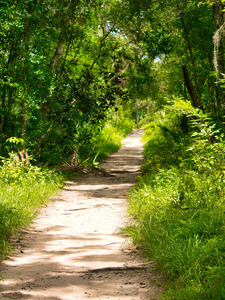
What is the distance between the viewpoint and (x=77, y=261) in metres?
4.26

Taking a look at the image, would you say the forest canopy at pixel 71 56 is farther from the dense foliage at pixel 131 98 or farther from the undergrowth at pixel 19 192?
the undergrowth at pixel 19 192

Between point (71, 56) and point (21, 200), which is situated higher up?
point (71, 56)

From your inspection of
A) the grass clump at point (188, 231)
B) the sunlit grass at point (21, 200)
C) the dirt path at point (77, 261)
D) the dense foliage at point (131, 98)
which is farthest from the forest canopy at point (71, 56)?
the grass clump at point (188, 231)

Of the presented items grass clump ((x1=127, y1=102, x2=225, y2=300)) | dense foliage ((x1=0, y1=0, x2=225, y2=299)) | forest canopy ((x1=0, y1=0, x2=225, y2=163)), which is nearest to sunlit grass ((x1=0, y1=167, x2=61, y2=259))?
dense foliage ((x1=0, y1=0, x2=225, y2=299))

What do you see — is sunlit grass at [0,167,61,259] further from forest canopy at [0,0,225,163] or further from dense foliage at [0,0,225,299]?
forest canopy at [0,0,225,163]

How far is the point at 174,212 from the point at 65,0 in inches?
304

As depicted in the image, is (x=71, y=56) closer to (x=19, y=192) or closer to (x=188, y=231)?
(x=19, y=192)

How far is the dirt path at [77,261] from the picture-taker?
3443 mm

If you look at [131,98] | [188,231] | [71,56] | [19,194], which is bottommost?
[188,231]

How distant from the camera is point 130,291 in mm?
3457

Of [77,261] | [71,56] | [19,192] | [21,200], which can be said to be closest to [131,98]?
[71,56]

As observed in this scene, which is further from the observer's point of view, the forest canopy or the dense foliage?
the forest canopy

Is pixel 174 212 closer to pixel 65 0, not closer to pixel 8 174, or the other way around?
pixel 8 174

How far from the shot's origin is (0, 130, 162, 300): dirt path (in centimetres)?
344
